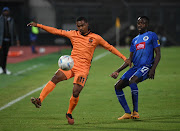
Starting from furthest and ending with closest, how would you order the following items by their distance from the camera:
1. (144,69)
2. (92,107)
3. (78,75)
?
(92,107), (144,69), (78,75)

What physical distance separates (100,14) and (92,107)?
31243 mm

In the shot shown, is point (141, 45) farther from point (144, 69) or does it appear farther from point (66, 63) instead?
point (66, 63)

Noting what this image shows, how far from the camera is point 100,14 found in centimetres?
4169

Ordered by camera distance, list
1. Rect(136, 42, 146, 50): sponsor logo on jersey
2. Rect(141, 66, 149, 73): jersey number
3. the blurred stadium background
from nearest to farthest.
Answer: Rect(141, 66, 149, 73): jersey number, Rect(136, 42, 146, 50): sponsor logo on jersey, the blurred stadium background

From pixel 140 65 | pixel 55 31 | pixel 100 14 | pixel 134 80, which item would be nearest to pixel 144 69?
pixel 140 65

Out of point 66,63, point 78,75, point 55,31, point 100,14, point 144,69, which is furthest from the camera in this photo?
point 100,14

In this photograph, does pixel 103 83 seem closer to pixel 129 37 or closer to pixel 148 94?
pixel 148 94

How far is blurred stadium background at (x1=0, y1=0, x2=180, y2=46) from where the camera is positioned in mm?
40531

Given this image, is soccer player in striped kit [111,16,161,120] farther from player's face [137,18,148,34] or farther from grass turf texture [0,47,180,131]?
grass turf texture [0,47,180,131]

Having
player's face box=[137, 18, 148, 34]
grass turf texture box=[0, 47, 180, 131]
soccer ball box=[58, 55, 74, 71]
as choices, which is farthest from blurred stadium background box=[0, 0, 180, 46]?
soccer ball box=[58, 55, 74, 71]

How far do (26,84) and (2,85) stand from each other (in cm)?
73

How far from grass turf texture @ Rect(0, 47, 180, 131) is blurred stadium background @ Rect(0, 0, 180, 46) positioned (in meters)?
23.0

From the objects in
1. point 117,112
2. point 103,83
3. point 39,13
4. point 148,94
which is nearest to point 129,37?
point 39,13

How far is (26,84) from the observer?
1543 cm
